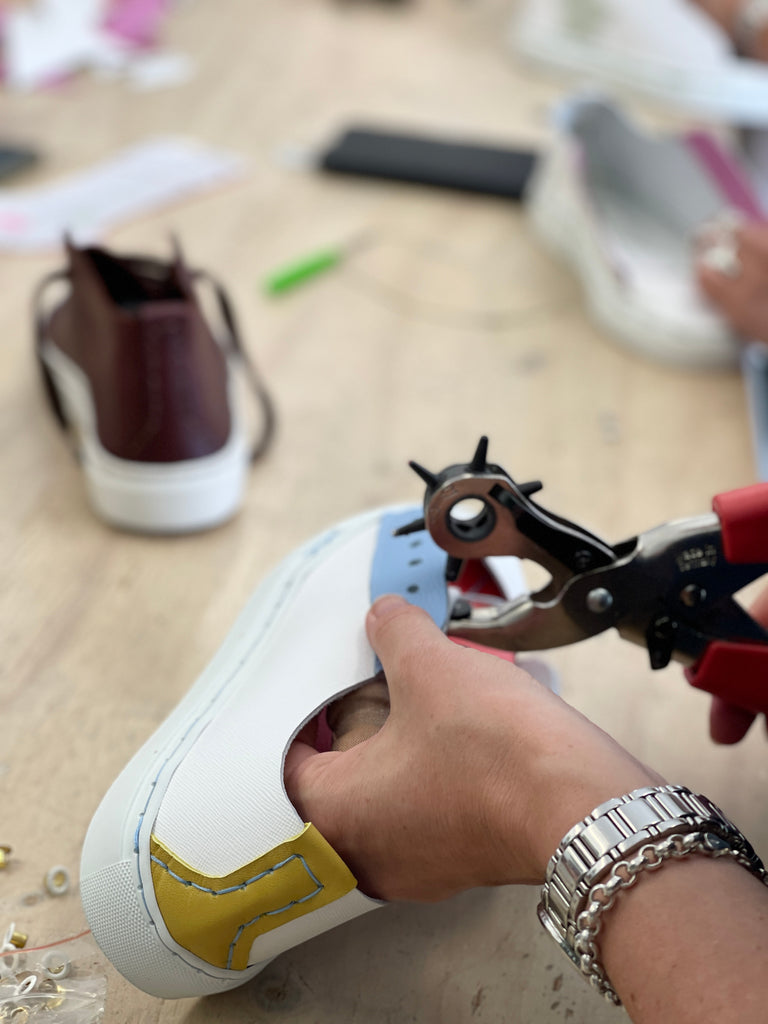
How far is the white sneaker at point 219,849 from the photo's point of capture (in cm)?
46

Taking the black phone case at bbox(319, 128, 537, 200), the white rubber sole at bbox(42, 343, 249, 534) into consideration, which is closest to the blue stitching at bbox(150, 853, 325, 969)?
the white rubber sole at bbox(42, 343, 249, 534)

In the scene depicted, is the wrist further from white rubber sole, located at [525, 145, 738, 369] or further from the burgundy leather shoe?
white rubber sole, located at [525, 145, 738, 369]

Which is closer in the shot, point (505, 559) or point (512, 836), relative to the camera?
point (512, 836)

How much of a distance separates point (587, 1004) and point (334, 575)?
28 centimetres

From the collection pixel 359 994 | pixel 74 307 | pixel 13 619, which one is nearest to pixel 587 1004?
pixel 359 994

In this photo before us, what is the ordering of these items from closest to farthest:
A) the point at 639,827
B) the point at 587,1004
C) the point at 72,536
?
the point at 639,827 < the point at 587,1004 < the point at 72,536

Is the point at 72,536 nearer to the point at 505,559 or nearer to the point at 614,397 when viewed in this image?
the point at 505,559

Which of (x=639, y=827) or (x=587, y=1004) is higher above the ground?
(x=639, y=827)

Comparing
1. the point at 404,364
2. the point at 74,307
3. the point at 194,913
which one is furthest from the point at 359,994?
the point at 404,364

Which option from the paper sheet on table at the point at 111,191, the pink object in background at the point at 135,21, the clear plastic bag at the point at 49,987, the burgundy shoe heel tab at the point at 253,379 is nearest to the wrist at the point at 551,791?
the clear plastic bag at the point at 49,987

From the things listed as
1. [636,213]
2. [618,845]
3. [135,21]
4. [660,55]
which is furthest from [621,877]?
[135,21]

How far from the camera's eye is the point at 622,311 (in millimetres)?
1102

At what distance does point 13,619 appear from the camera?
0.71 m

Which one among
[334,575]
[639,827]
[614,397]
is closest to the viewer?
[639,827]
